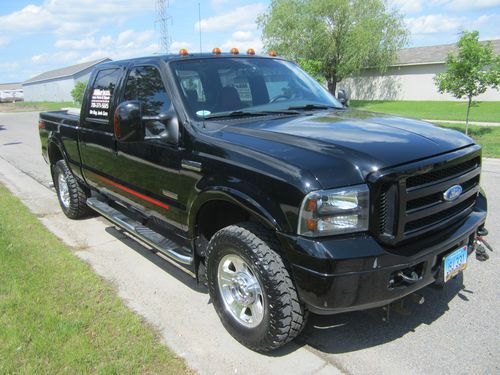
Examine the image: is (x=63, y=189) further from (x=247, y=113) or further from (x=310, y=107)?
(x=310, y=107)

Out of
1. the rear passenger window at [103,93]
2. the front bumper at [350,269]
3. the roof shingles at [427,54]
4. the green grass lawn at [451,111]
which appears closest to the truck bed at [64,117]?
the rear passenger window at [103,93]

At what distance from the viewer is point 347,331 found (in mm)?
3289

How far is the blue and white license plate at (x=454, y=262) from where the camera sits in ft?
9.29

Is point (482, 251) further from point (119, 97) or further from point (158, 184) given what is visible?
point (119, 97)

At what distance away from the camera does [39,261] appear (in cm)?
459

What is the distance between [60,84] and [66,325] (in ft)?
213

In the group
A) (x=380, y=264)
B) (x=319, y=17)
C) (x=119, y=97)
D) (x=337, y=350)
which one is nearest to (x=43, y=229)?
(x=119, y=97)

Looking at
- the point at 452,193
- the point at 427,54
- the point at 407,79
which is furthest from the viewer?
the point at 427,54

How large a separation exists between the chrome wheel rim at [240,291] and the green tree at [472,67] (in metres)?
12.3

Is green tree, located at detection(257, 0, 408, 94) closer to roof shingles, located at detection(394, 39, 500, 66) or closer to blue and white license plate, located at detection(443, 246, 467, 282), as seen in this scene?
roof shingles, located at detection(394, 39, 500, 66)

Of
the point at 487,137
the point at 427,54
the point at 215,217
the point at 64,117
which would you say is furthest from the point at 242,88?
the point at 427,54

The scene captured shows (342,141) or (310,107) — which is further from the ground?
(310,107)

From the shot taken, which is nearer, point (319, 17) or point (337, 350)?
point (337, 350)

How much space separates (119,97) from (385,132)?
2.65 meters
